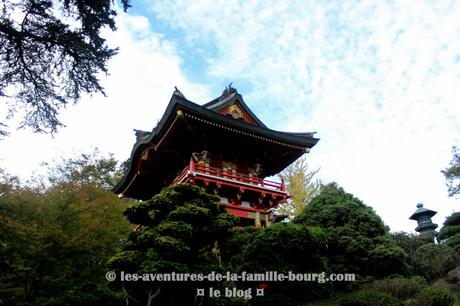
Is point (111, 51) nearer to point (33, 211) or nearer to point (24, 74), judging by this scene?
point (24, 74)

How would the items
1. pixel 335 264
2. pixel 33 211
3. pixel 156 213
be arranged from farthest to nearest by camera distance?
pixel 335 264, pixel 33 211, pixel 156 213

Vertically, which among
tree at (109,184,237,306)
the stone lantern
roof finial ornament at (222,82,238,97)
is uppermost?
roof finial ornament at (222,82,238,97)

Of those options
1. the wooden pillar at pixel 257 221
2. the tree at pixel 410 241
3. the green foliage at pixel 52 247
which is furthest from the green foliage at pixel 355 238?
the green foliage at pixel 52 247

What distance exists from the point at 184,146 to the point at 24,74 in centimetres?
905

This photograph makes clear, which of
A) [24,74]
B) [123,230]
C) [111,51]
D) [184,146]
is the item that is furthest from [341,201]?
[24,74]

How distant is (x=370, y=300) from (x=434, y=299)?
190cm

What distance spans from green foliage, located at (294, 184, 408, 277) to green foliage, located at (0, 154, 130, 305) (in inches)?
354

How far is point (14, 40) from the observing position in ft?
23.9

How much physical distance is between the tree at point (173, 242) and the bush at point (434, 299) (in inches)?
263

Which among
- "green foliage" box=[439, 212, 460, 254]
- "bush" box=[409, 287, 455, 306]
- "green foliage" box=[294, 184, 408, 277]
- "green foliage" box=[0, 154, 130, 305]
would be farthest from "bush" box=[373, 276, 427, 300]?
"green foliage" box=[439, 212, 460, 254]

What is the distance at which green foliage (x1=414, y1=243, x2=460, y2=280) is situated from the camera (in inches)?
654

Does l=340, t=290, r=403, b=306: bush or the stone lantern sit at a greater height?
the stone lantern

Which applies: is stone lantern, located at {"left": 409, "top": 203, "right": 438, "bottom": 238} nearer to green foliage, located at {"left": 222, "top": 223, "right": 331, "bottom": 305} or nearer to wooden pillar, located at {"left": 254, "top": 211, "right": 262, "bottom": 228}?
wooden pillar, located at {"left": 254, "top": 211, "right": 262, "bottom": 228}

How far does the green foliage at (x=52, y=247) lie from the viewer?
9.82 metres
